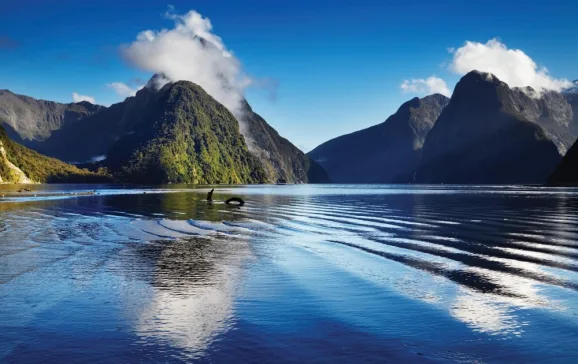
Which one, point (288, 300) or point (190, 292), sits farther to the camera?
point (190, 292)

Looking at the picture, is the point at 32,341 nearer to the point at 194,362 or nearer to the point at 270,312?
the point at 194,362

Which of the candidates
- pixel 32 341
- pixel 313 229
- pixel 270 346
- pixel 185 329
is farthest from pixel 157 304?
pixel 313 229

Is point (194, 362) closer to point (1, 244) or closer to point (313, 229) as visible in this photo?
point (1, 244)

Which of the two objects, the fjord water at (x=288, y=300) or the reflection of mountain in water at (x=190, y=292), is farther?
the reflection of mountain in water at (x=190, y=292)

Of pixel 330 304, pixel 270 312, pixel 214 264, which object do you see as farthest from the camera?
pixel 214 264

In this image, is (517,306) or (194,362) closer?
(194,362)

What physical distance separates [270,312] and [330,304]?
7.57 feet

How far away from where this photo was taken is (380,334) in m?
12.6

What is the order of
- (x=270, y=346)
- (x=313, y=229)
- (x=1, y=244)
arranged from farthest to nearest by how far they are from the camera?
(x=313, y=229) → (x=1, y=244) → (x=270, y=346)

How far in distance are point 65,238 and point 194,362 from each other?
90.0 feet

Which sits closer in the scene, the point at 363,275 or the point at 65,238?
the point at 363,275

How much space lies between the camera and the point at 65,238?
3403cm

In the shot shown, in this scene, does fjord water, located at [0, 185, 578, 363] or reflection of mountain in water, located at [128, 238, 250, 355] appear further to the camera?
reflection of mountain in water, located at [128, 238, 250, 355]


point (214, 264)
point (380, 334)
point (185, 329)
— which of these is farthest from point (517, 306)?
point (214, 264)
